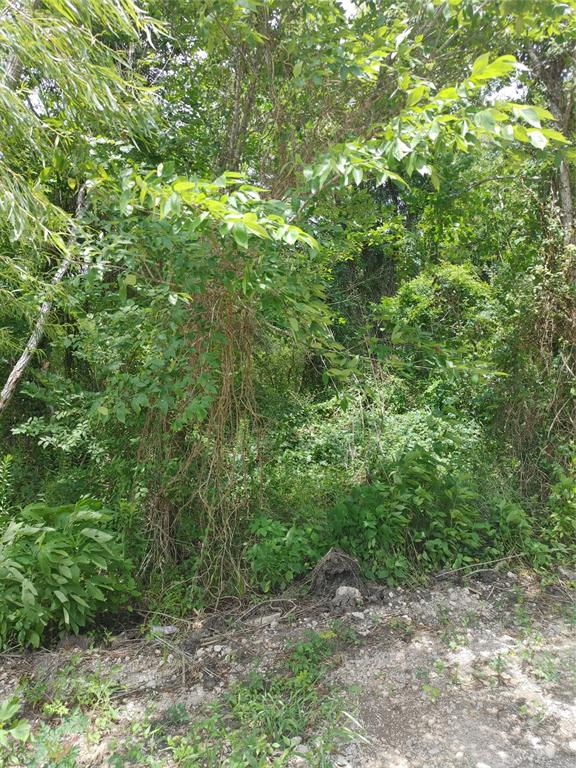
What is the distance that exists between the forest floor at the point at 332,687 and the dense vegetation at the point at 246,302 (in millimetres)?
235

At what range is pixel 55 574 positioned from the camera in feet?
8.27

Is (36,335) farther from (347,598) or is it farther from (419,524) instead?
(419,524)

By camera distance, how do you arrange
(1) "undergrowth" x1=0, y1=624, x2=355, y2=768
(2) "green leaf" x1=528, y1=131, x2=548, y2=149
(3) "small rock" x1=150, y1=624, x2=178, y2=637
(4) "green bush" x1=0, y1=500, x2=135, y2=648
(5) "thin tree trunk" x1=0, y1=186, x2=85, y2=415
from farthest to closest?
1. (5) "thin tree trunk" x1=0, y1=186, x2=85, y2=415
2. (3) "small rock" x1=150, y1=624, x2=178, y2=637
3. (4) "green bush" x1=0, y1=500, x2=135, y2=648
4. (1) "undergrowth" x1=0, y1=624, x2=355, y2=768
5. (2) "green leaf" x1=528, y1=131, x2=548, y2=149

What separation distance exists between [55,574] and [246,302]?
64.9 inches

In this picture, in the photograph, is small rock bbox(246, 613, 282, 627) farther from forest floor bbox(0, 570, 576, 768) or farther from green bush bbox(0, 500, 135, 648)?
green bush bbox(0, 500, 135, 648)

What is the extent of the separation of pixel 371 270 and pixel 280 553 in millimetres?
7418

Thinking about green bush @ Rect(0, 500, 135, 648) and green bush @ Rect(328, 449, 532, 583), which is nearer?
green bush @ Rect(0, 500, 135, 648)

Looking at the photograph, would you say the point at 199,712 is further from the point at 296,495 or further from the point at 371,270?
the point at 371,270

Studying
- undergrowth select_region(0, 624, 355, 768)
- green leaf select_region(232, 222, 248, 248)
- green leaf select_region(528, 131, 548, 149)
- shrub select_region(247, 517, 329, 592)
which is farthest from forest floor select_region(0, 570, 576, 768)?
green leaf select_region(528, 131, 548, 149)

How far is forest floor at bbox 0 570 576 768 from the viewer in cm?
192

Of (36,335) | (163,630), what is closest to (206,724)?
(163,630)

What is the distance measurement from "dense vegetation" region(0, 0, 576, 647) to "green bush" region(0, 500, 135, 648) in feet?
0.05

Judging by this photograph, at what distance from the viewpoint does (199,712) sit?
2.18 metres

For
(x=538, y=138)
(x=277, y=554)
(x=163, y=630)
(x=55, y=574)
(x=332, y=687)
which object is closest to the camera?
(x=538, y=138)
